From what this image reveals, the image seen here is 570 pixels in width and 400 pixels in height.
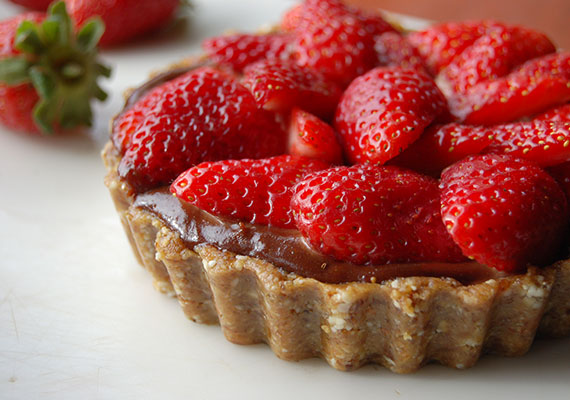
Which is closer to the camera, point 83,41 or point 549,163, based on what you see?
point 549,163

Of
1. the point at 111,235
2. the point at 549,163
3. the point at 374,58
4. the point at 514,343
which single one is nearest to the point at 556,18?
the point at 374,58

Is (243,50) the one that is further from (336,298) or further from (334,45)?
(336,298)

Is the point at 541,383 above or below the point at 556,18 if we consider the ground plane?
below

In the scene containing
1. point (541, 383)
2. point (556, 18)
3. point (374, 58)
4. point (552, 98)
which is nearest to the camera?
point (541, 383)

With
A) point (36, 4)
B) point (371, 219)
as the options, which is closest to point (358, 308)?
point (371, 219)

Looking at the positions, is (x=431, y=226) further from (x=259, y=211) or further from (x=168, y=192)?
(x=168, y=192)

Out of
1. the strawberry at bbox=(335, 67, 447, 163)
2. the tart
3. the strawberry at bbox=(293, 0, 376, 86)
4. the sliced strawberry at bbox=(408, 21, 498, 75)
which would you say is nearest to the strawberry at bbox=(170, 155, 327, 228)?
the tart

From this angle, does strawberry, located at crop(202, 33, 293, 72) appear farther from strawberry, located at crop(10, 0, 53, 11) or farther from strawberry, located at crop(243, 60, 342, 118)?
strawberry, located at crop(10, 0, 53, 11)
